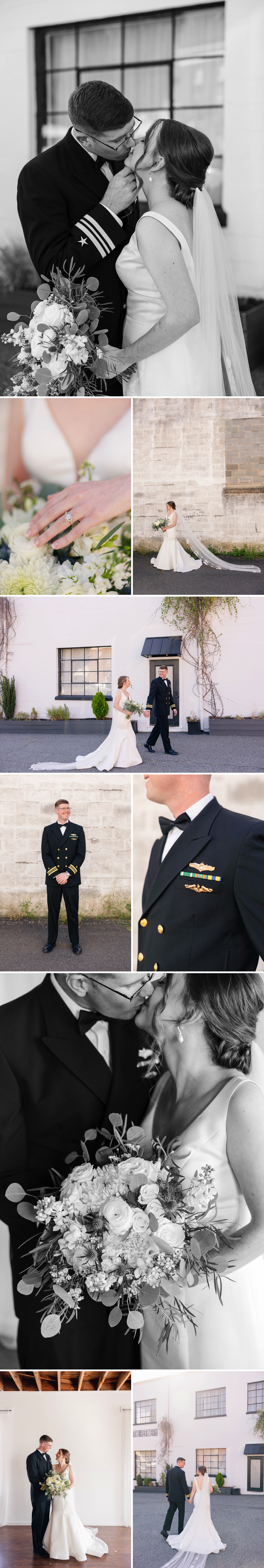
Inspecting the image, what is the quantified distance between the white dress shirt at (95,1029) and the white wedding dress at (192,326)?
170 cm

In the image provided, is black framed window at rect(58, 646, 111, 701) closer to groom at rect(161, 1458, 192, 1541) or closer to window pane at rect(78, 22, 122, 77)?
window pane at rect(78, 22, 122, 77)

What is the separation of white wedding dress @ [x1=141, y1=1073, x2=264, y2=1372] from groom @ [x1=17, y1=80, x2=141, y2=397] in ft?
7.32

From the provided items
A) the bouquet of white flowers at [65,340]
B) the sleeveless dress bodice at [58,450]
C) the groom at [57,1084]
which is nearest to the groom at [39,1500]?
the groom at [57,1084]

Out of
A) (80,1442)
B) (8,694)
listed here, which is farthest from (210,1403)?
(8,694)

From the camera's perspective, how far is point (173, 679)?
247 centimetres

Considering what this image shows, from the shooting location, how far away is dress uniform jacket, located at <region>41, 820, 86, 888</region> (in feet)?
8.18

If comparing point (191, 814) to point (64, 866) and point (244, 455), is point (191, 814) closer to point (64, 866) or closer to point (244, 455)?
point (64, 866)

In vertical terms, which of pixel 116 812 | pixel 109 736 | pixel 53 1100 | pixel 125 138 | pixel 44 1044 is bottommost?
pixel 53 1100

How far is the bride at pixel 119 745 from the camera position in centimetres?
247

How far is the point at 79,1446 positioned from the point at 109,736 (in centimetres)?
195

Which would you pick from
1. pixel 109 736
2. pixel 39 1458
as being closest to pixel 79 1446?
pixel 39 1458

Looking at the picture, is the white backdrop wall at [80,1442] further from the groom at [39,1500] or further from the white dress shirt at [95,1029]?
the white dress shirt at [95,1029]

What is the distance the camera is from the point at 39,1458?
243cm

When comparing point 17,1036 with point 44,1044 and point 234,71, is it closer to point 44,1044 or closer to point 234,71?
point 44,1044
